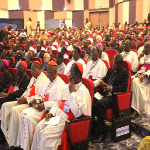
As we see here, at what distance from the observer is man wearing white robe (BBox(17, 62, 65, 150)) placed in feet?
8.63

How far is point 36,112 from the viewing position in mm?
2809

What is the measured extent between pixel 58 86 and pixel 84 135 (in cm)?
78

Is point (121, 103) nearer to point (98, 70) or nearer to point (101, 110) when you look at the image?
point (101, 110)

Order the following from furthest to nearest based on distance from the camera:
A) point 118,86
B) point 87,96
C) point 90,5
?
1. point 90,5
2. point 118,86
3. point 87,96

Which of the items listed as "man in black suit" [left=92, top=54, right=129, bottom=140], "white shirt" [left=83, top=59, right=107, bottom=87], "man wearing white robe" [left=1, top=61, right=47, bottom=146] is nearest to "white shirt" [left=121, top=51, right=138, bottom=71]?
"white shirt" [left=83, top=59, right=107, bottom=87]

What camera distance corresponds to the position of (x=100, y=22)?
19375 mm

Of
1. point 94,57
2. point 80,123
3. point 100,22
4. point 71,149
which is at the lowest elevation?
point 71,149

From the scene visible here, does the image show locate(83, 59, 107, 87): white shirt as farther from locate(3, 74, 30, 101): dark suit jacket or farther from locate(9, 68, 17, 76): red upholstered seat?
locate(9, 68, 17, 76): red upholstered seat

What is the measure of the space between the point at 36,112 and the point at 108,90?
107cm

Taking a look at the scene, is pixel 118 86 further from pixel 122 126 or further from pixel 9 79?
pixel 9 79

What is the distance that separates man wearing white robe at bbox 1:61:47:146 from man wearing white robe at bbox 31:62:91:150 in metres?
0.52

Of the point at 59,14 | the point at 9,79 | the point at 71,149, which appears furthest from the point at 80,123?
the point at 59,14

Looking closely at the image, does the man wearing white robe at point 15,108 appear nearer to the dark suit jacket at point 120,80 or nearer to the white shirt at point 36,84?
the white shirt at point 36,84

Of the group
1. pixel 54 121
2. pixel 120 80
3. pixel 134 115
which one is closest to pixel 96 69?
pixel 120 80
